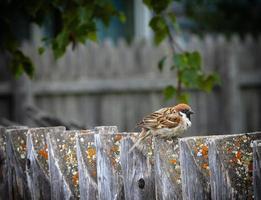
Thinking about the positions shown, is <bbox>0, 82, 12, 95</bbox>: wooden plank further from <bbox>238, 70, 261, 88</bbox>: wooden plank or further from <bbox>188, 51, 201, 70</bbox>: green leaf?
<bbox>188, 51, 201, 70</bbox>: green leaf

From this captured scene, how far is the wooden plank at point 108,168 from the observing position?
4.30 metres

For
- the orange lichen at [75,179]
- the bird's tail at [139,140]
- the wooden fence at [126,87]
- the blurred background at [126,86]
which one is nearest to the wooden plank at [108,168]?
the bird's tail at [139,140]

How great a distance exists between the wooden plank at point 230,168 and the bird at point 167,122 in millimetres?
1465

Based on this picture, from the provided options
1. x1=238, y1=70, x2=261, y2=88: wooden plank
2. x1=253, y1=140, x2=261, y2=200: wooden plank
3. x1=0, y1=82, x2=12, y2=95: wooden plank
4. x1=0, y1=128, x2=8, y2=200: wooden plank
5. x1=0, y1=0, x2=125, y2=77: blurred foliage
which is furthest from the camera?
x1=238, y1=70, x2=261, y2=88: wooden plank

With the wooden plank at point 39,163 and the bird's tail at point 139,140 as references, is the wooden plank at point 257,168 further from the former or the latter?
the wooden plank at point 39,163

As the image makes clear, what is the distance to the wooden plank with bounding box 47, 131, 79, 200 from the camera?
4.59 metres

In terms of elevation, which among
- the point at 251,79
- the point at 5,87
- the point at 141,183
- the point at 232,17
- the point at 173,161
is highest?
the point at 232,17

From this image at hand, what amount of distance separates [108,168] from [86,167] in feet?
0.62

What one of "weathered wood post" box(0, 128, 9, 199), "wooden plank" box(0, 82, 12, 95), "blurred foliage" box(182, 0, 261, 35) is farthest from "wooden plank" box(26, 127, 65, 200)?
"blurred foliage" box(182, 0, 261, 35)

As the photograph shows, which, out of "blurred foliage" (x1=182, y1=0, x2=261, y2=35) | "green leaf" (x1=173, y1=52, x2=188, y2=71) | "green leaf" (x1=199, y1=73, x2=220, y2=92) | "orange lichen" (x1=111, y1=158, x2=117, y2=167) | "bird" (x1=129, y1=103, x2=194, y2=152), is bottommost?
"orange lichen" (x1=111, y1=158, x2=117, y2=167)

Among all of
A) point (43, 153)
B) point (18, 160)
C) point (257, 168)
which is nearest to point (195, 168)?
point (257, 168)

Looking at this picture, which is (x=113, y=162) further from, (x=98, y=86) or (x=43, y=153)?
(x=98, y=86)

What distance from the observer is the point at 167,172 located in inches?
157

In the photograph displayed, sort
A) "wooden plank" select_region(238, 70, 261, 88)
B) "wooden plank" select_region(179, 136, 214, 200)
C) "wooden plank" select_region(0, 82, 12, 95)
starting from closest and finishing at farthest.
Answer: "wooden plank" select_region(179, 136, 214, 200), "wooden plank" select_region(0, 82, 12, 95), "wooden plank" select_region(238, 70, 261, 88)
